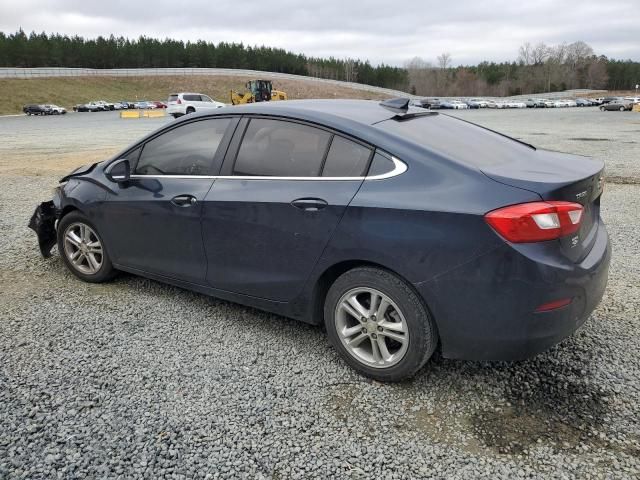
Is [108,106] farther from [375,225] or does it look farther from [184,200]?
[375,225]

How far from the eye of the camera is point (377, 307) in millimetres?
2980

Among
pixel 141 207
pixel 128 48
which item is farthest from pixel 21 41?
pixel 141 207

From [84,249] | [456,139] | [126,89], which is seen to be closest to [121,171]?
[84,249]

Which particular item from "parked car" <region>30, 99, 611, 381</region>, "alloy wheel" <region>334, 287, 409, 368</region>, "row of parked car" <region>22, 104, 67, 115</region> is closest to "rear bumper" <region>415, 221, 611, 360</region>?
"parked car" <region>30, 99, 611, 381</region>

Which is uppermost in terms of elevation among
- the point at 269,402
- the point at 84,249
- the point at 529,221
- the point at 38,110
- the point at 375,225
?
the point at 529,221

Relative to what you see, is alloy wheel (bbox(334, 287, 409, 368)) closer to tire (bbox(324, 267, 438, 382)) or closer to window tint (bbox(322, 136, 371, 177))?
tire (bbox(324, 267, 438, 382))

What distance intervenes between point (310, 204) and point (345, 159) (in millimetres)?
344

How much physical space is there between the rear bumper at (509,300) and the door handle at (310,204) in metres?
0.75

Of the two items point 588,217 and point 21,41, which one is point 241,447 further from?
point 21,41

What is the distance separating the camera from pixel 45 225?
16.6 ft

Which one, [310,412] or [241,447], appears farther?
[310,412]

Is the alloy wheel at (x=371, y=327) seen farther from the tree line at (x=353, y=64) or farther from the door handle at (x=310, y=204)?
the tree line at (x=353, y=64)

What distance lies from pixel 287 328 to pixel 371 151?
1.53 metres

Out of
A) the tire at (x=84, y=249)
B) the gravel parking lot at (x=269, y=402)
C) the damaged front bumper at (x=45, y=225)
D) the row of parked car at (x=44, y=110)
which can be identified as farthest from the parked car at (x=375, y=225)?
the row of parked car at (x=44, y=110)
